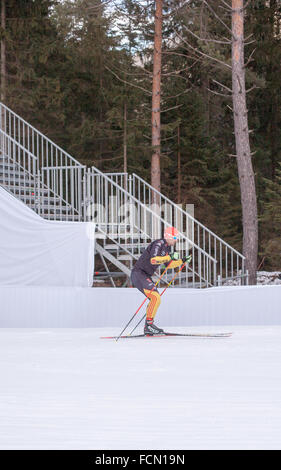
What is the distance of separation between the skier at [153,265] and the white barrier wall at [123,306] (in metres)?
1.56

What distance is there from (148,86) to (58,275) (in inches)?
628

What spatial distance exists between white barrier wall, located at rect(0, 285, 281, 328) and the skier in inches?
61.3

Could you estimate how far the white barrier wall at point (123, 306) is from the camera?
14.6 metres

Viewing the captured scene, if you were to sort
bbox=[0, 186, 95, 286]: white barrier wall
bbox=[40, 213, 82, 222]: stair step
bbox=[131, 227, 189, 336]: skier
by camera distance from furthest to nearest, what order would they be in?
bbox=[40, 213, 82, 222]: stair step
bbox=[0, 186, 95, 286]: white barrier wall
bbox=[131, 227, 189, 336]: skier

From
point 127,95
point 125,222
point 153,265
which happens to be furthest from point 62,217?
point 127,95

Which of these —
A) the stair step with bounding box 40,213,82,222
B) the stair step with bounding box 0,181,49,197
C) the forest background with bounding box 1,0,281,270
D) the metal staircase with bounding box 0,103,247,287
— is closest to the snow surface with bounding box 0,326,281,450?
the metal staircase with bounding box 0,103,247,287

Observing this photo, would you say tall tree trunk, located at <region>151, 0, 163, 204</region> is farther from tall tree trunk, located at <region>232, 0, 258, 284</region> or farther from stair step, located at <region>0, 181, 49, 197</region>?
stair step, located at <region>0, 181, 49, 197</region>

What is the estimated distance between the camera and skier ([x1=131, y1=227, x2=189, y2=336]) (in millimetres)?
12617

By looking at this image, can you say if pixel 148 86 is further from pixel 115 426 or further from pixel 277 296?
pixel 115 426

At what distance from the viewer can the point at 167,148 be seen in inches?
1275

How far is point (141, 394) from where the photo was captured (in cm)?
744

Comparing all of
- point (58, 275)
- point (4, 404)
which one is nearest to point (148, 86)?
point (58, 275)

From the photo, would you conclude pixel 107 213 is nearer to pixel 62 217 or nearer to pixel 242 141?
pixel 62 217

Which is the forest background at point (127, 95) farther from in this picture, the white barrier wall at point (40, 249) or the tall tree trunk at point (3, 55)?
the white barrier wall at point (40, 249)
